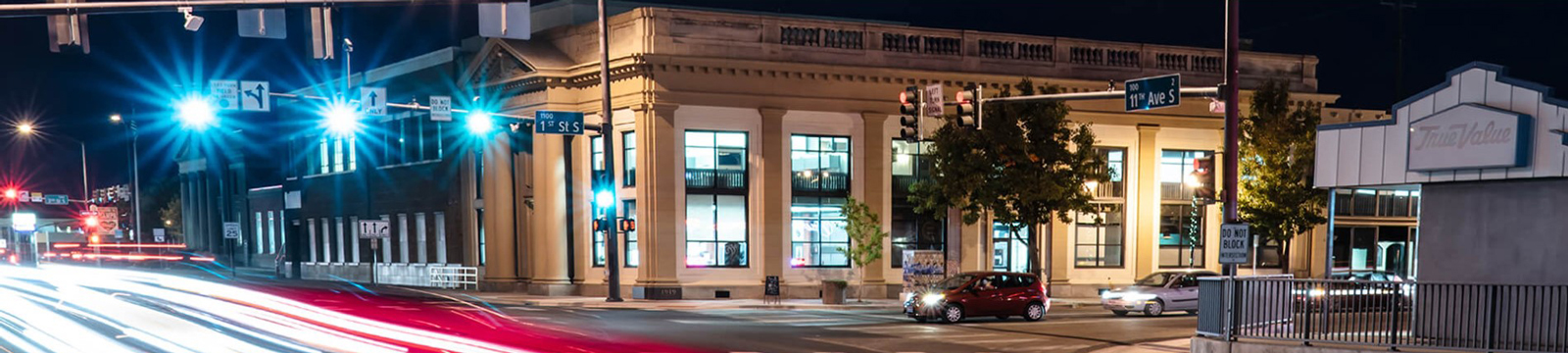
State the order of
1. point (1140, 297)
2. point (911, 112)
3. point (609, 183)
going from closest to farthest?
point (911, 112) < point (1140, 297) < point (609, 183)

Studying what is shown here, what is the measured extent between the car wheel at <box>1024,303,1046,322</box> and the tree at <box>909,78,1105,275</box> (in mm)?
5845

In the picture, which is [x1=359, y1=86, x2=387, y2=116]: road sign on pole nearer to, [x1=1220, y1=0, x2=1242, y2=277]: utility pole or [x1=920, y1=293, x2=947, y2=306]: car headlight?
[x1=920, y1=293, x2=947, y2=306]: car headlight

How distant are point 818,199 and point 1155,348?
18.1 meters

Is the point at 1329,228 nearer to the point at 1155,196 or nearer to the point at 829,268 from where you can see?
the point at 829,268

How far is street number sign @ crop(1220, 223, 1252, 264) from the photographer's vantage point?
17.3m

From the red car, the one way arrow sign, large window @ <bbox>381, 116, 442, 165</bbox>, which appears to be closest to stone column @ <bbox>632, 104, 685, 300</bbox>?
the red car

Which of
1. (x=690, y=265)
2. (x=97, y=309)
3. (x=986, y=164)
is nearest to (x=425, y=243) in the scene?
(x=690, y=265)

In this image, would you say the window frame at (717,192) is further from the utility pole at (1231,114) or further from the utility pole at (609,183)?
the utility pole at (1231,114)

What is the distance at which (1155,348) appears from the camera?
20.0 meters

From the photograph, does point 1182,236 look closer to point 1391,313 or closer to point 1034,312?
point 1034,312

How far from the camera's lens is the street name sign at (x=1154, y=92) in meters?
19.9

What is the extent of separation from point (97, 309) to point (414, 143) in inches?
1258

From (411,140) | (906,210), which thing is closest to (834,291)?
(906,210)

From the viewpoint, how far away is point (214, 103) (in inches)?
1049
